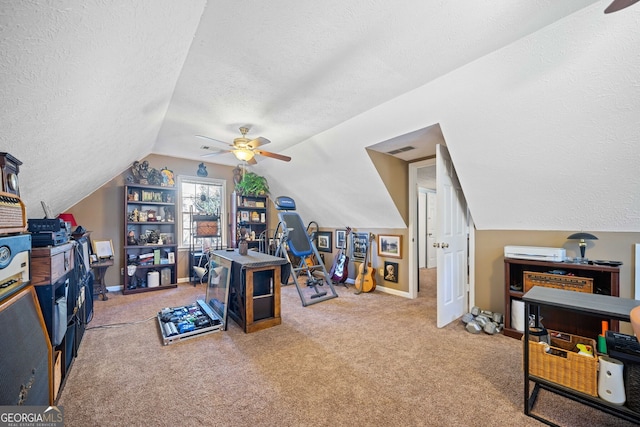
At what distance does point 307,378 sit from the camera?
80.3 inches

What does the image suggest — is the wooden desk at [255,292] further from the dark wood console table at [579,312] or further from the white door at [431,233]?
the white door at [431,233]

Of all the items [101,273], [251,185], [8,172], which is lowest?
[101,273]

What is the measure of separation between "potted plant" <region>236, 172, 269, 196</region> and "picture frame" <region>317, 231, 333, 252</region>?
65.2 inches

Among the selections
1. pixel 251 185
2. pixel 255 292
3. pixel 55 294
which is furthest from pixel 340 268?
pixel 55 294

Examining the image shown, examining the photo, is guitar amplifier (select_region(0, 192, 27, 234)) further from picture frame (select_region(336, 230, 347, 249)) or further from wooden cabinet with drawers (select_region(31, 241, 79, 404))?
picture frame (select_region(336, 230, 347, 249))

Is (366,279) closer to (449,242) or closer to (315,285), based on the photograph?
(315,285)

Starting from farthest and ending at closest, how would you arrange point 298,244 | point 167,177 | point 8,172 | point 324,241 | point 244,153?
point 324,241 < point 167,177 < point 298,244 < point 244,153 < point 8,172

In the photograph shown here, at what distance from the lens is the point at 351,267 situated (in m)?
5.27

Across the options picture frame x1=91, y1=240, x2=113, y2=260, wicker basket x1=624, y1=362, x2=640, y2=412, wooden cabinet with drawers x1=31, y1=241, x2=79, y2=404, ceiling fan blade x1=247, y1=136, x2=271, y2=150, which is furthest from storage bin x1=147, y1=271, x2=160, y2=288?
wicker basket x1=624, y1=362, x2=640, y2=412

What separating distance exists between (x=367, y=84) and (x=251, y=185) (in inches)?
153

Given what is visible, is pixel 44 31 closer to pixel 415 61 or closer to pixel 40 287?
pixel 40 287

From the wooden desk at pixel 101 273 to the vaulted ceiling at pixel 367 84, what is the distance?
159 centimetres

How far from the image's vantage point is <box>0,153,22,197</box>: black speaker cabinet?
1388 millimetres

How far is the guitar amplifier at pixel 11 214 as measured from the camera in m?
1.25
